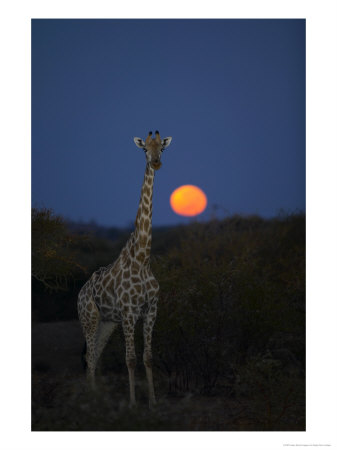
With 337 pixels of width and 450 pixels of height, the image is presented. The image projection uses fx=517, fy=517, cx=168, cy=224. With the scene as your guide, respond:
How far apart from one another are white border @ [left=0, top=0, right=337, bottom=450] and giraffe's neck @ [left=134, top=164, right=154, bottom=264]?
4.43 feet

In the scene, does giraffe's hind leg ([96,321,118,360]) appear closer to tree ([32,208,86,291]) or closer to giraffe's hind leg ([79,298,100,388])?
giraffe's hind leg ([79,298,100,388])

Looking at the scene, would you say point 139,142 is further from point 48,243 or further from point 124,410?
point 48,243

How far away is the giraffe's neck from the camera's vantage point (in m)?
6.46

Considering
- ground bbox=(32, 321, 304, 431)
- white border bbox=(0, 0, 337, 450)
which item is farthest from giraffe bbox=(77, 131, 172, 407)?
white border bbox=(0, 0, 337, 450)

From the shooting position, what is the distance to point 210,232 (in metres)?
19.2

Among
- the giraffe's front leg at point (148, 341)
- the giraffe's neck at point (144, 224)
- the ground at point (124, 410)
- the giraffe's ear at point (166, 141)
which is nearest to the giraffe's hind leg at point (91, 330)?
the ground at point (124, 410)

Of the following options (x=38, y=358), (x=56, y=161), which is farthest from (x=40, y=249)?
(x=38, y=358)

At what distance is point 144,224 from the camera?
21.3ft

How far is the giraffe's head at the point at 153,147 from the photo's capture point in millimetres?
6121
